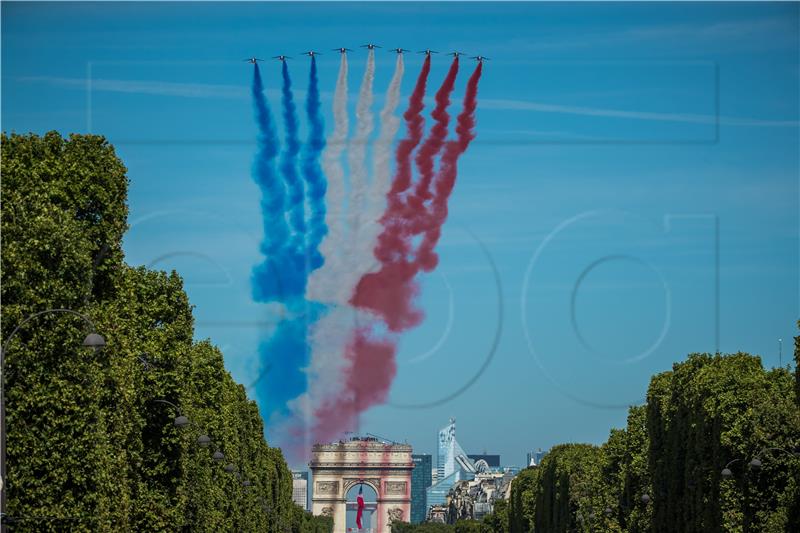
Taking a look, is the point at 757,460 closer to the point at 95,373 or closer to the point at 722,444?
the point at 722,444

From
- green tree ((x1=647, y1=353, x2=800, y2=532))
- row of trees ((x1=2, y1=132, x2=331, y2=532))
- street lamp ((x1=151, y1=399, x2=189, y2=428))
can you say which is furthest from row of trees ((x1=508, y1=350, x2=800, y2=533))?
row of trees ((x1=2, y1=132, x2=331, y2=532))

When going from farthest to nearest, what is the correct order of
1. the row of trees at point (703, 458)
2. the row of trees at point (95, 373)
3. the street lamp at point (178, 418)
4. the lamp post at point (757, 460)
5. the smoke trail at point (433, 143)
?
the smoke trail at point (433, 143), the row of trees at point (703, 458), the lamp post at point (757, 460), the street lamp at point (178, 418), the row of trees at point (95, 373)

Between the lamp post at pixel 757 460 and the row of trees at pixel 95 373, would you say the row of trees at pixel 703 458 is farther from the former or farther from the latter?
the row of trees at pixel 95 373

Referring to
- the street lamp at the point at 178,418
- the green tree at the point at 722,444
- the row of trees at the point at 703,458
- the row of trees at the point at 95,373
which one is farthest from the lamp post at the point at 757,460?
the row of trees at the point at 95,373

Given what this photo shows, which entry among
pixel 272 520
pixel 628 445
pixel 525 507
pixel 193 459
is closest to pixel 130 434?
pixel 193 459

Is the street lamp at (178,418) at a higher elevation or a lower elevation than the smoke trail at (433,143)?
lower

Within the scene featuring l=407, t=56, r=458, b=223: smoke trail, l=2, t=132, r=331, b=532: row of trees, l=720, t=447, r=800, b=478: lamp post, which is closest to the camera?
l=2, t=132, r=331, b=532: row of trees

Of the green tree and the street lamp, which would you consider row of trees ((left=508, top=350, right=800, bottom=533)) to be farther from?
the street lamp
